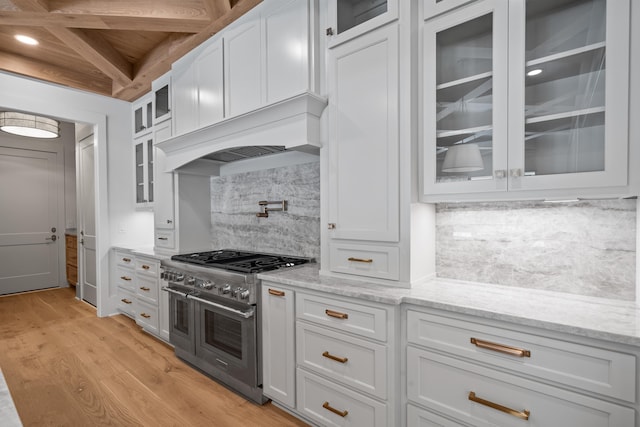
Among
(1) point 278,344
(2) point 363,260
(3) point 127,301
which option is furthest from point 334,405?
(3) point 127,301

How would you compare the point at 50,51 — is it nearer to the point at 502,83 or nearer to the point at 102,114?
the point at 102,114

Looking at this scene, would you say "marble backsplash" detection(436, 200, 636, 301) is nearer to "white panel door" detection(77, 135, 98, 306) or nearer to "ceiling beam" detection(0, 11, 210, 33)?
"ceiling beam" detection(0, 11, 210, 33)

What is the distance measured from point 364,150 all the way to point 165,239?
8.45 ft

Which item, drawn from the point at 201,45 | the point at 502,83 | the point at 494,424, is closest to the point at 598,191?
the point at 502,83

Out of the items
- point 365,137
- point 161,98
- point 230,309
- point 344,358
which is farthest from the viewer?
point 161,98

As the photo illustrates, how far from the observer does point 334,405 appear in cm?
180

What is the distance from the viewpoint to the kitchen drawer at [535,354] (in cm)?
109

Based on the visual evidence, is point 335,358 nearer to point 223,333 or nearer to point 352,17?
point 223,333

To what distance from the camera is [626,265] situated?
57.0 inches

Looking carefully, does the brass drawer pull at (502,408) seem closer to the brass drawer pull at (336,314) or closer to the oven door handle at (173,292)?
the brass drawer pull at (336,314)

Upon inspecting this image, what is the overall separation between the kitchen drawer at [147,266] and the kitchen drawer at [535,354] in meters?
2.72

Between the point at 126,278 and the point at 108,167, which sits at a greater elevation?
the point at 108,167

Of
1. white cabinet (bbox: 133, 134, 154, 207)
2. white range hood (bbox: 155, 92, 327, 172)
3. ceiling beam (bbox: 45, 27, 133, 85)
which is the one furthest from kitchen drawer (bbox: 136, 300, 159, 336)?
ceiling beam (bbox: 45, 27, 133, 85)

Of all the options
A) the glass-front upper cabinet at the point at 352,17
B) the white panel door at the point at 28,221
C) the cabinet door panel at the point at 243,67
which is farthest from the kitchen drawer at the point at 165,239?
the white panel door at the point at 28,221
